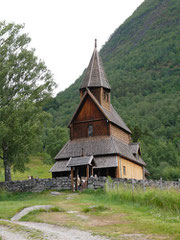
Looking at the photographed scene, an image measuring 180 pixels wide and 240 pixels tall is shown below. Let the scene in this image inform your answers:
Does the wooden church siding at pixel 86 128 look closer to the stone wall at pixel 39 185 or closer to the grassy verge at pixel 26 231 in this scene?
the stone wall at pixel 39 185

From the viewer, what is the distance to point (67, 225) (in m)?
15.7

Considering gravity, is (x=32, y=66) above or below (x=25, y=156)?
above

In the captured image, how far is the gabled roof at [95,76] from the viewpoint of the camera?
43.9 metres

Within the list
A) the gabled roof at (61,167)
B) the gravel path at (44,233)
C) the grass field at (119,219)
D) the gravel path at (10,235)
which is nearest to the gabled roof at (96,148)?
the gabled roof at (61,167)

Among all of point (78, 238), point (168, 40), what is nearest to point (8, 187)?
point (78, 238)

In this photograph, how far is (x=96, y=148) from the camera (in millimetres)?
39500

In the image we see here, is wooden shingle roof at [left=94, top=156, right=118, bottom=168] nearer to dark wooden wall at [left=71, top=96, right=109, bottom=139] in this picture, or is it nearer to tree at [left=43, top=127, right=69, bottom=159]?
dark wooden wall at [left=71, top=96, right=109, bottom=139]

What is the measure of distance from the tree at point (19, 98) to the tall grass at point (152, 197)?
1300 cm

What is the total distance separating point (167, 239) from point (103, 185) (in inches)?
764

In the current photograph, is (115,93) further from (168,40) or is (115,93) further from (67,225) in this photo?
(67,225)

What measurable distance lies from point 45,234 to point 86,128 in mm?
28711

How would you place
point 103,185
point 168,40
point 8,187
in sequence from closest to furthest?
point 103,185, point 8,187, point 168,40

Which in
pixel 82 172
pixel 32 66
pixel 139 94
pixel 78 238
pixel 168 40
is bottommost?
pixel 78 238

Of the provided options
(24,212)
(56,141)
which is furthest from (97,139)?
(56,141)
